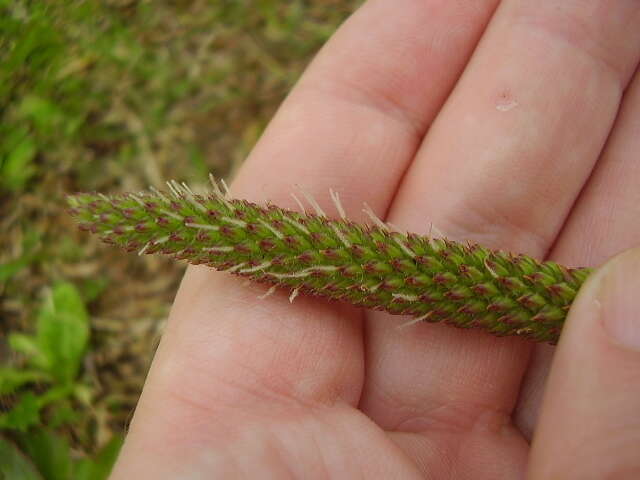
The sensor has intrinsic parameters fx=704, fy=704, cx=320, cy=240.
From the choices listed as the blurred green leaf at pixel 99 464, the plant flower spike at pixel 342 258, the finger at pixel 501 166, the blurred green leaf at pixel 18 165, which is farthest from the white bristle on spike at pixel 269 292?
the blurred green leaf at pixel 18 165

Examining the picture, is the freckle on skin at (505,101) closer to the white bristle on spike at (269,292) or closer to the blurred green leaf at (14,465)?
the white bristle on spike at (269,292)

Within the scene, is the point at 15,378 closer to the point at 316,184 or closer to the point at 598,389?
the point at 316,184

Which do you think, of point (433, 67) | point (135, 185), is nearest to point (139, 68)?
point (135, 185)

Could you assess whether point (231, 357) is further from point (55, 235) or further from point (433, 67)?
point (55, 235)

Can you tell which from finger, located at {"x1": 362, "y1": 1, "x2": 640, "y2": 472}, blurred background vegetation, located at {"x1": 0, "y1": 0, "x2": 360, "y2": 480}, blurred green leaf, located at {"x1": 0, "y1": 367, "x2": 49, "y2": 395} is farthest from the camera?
blurred background vegetation, located at {"x1": 0, "y1": 0, "x2": 360, "y2": 480}

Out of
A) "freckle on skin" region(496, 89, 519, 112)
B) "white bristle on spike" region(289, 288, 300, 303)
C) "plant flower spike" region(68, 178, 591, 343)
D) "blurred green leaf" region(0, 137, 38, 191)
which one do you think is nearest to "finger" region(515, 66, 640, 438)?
"plant flower spike" region(68, 178, 591, 343)

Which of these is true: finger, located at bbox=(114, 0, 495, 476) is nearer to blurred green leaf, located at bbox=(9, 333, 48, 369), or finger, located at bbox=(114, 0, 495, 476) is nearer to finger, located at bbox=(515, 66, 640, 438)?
finger, located at bbox=(515, 66, 640, 438)
